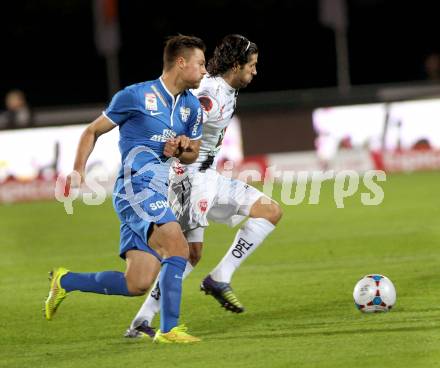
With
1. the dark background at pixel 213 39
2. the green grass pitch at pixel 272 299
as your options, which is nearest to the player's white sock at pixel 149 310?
the green grass pitch at pixel 272 299

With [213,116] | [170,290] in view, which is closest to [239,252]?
[213,116]

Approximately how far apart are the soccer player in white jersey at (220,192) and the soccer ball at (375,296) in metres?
0.95

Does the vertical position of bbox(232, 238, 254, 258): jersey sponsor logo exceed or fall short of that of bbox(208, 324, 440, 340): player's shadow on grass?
it exceeds it

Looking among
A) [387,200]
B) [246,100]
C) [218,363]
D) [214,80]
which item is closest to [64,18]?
[246,100]

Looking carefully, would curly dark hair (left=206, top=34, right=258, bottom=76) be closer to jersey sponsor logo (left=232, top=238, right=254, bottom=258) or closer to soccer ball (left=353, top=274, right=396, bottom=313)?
jersey sponsor logo (left=232, top=238, right=254, bottom=258)

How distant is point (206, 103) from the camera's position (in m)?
8.94

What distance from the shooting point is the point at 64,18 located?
3559 centimetres

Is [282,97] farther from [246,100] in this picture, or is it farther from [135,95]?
[135,95]

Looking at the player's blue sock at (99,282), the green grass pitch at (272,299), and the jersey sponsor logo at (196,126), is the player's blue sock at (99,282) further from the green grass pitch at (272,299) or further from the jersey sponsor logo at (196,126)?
the jersey sponsor logo at (196,126)

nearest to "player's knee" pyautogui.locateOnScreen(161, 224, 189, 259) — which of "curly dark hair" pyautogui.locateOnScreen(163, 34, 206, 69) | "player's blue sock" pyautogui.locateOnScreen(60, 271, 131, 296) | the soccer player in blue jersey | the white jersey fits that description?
the soccer player in blue jersey

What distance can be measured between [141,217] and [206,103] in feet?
4.96

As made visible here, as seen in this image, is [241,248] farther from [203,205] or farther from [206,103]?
[206,103]

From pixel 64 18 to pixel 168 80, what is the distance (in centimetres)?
2825

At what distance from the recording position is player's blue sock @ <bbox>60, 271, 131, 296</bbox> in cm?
791
